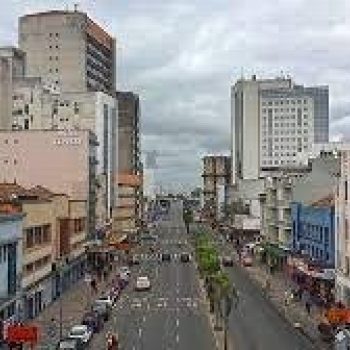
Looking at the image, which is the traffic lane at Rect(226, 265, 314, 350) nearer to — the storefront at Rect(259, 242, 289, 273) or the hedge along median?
the hedge along median

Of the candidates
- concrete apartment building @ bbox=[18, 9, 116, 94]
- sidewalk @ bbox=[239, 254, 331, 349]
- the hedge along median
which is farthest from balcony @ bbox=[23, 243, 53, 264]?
concrete apartment building @ bbox=[18, 9, 116, 94]

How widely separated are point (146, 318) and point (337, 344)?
27.8m

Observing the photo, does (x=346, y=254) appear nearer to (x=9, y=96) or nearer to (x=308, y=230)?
(x=308, y=230)

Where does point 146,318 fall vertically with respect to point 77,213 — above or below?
below

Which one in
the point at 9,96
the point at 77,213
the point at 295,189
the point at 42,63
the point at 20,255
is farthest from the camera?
Answer: the point at 42,63

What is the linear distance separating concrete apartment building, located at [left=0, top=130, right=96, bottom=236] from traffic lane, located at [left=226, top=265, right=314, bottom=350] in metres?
29.4

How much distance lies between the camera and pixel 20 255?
76500 millimetres

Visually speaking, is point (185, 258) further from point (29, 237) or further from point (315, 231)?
point (29, 237)

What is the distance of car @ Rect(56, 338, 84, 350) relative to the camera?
198 feet

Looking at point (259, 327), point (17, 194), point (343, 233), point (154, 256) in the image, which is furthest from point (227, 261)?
point (259, 327)

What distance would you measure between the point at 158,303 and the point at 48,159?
119ft

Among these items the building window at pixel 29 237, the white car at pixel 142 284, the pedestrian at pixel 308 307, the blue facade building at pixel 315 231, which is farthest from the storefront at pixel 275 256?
the building window at pixel 29 237

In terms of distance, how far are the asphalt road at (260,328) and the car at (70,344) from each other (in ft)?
33.4

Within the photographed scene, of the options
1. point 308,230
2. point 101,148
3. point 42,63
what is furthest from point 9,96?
point 308,230
